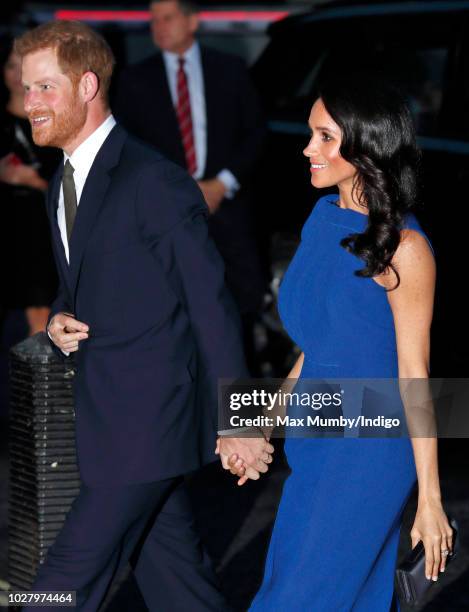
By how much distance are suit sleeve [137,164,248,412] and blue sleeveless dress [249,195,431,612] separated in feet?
0.93

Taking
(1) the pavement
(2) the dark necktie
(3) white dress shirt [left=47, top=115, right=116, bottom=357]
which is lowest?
(1) the pavement

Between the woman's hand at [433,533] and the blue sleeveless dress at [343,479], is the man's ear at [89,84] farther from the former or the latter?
the woman's hand at [433,533]

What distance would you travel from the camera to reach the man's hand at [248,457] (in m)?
3.77

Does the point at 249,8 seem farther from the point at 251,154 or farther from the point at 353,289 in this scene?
the point at 353,289

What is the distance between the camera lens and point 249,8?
780 inches

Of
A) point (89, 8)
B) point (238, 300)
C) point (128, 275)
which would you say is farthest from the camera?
point (89, 8)

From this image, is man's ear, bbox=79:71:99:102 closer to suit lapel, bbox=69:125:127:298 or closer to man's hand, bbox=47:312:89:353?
suit lapel, bbox=69:125:127:298

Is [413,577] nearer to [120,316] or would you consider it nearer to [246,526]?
[120,316]

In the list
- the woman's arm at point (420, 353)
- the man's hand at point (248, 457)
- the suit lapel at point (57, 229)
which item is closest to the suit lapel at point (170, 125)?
the suit lapel at point (57, 229)

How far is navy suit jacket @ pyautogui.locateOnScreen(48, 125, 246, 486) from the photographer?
376cm

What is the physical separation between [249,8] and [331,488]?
55.6 feet

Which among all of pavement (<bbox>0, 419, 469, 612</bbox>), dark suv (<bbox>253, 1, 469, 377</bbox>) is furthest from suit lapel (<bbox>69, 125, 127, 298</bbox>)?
dark suv (<bbox>253, 1, 469, 377</bbox>)

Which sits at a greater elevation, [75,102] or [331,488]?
[75,102]

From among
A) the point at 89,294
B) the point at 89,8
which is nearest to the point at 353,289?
the point at 89,294
